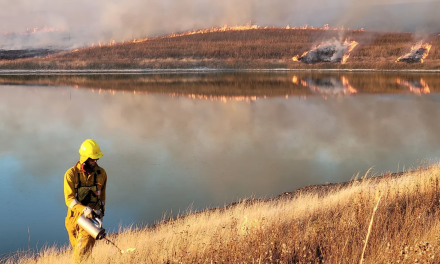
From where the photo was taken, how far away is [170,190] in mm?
7660

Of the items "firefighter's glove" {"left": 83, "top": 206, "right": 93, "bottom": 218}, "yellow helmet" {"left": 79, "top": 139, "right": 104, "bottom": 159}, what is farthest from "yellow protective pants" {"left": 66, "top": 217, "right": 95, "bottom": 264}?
"yellow helmet" {"left": 79, "top": 139, "right": 104, "bottom": 159}

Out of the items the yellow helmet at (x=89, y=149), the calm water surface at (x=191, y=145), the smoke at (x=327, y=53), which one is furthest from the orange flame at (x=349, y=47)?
the yellow helmet at (x=89, y=149)

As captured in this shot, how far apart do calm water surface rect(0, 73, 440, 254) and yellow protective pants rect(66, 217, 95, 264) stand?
85.8 inches

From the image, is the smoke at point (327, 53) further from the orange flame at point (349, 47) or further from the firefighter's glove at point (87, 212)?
the firefighter's glove at point (87, 212)

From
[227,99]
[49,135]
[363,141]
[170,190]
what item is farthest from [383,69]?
[170,190]

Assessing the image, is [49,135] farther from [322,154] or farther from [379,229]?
[379,229]

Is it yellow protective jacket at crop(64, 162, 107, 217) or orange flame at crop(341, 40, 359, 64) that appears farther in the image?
orange flame at crop(341, 40, 359, 64)

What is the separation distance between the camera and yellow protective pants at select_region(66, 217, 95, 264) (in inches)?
139

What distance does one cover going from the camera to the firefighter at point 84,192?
3.28 meters

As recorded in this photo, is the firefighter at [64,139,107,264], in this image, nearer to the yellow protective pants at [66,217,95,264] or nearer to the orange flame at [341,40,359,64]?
the yellow protective pants at [66,217,95,264]

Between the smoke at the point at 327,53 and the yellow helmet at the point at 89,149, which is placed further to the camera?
the smoke at the point at 327,53

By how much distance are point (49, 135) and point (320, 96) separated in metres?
14.7

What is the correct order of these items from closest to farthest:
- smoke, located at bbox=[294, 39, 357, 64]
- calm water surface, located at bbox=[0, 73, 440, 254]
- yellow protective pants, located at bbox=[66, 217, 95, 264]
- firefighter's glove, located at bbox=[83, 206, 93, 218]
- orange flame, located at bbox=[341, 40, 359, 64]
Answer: firefighter's glove, located at bbox=[83, 206, 93, 218], yellow protective pants, located at bbox=[66, 217, 95, 264], calm water surface, located at bbox=[0, 73, 440, 254], orange flame, located at bbox=[341, 40, 359, 64], smoke, located at bbox=[294, 39, 357, 64]

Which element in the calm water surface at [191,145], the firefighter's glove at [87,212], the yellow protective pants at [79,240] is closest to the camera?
the firefighter's glove at [87,212]
